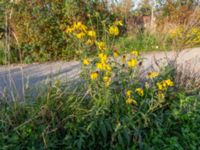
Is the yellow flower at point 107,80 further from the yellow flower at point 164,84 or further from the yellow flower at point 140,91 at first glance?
the yellow flower at point 164,84

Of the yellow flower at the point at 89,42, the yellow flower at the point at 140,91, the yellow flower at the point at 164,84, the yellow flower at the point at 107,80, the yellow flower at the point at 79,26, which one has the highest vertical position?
the yellow flower at the point at 79,26

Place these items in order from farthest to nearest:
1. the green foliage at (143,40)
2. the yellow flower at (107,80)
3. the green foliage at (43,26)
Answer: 1. the green foliage at (143,40)
2. the green foliage at (43,26)
3. the yellow flower at (107,80)

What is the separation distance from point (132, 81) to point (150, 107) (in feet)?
1.41

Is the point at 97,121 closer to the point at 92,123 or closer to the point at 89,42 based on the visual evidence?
the point at 92,123

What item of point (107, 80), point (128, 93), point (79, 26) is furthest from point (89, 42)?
point (128, 93)

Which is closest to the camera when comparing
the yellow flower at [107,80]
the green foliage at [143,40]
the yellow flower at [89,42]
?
the yellow flower at [107,80]

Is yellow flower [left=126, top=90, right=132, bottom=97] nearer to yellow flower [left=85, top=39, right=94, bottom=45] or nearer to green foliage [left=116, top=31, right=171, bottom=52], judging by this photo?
yellow flower [left=85, top=39, right=94, bottom=45]

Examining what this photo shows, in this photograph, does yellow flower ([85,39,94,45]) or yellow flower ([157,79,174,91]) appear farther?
yellow flower ([85,39,94,45])

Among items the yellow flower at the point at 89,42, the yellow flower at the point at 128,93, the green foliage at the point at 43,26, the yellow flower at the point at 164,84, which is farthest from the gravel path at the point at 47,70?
the yellow flower at the point at 128,93

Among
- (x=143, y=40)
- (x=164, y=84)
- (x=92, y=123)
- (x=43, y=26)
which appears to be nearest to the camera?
(x=92, y=123)

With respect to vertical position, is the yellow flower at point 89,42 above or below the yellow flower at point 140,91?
above

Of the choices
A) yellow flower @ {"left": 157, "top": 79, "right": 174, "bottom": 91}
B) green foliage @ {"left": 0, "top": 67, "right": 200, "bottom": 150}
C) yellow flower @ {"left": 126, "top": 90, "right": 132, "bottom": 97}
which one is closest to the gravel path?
green foliage @ {"left": 0, "top": 67, "right": 200, "bottom": 150}

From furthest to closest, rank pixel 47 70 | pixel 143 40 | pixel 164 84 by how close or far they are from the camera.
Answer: pixel 143 40, pixel 47 70, pixel 164 84

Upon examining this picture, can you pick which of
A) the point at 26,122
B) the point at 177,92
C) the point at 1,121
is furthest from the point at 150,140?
the point at 1,121
